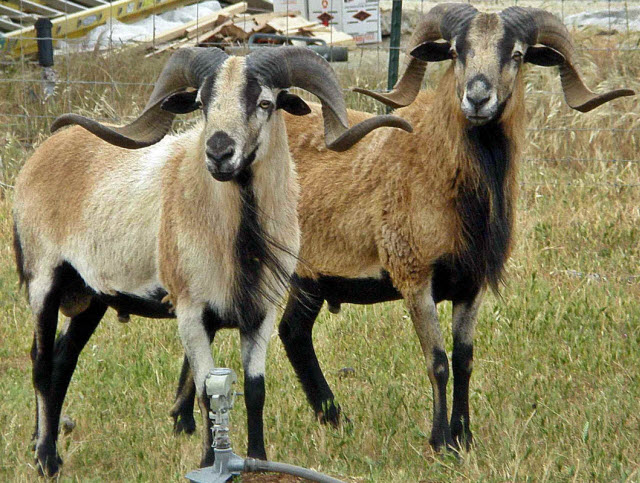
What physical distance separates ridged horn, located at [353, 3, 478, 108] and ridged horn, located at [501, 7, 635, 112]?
27cm

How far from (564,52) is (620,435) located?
2287 millimetres

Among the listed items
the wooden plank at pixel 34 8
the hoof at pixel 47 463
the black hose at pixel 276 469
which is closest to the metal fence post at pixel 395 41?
the hoof at pixel 47 463

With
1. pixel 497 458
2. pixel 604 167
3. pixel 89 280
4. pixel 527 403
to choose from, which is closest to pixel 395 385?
pixel 527 403

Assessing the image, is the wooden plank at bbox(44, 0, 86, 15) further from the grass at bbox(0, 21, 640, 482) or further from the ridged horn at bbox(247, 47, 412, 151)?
the ridged horn at bbox(247, 47, 412, 151)

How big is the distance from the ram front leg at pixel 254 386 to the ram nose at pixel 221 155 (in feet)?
3.05

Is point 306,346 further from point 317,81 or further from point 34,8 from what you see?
point 34,8

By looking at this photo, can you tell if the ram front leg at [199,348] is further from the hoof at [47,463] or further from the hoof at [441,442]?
the hoof at [441,442]

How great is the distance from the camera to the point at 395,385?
20.9 ft

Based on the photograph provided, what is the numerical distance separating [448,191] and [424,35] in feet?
3.83

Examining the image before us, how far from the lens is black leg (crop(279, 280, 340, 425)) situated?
636cm

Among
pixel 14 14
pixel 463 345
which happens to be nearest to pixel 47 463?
pixel 463 345

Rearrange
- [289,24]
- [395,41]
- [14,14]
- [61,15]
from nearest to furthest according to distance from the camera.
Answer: [395,41] → [61,15] → [289,24] → [14,14]

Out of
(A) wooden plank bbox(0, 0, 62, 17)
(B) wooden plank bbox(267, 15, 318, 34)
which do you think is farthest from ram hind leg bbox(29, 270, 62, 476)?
(A) wooden plank bbox(0, 0, 62, 17)

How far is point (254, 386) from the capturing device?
5047mm
